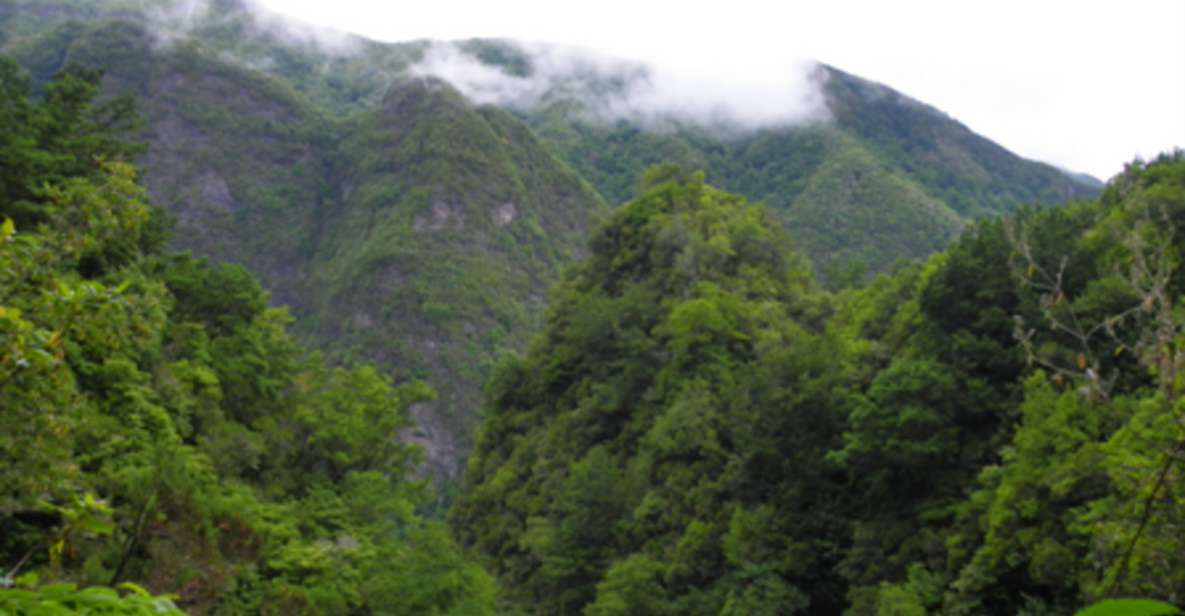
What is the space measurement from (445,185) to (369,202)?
39.1ft

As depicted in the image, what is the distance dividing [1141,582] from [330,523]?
55.5 ft

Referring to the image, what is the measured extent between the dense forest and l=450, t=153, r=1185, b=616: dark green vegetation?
98 mm

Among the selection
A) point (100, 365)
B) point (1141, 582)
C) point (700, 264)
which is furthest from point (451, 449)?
point (1141, 582)

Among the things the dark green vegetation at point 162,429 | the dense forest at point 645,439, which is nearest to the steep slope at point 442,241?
the dense forest at point 645,439

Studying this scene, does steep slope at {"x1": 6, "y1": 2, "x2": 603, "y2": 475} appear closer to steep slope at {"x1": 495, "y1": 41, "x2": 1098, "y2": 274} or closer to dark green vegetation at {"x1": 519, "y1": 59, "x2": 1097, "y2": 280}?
dark green vegetation at {"x1": 519, "y1": 59, "x2": 1097, "y2": 280}

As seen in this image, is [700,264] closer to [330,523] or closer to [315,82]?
[330,523]

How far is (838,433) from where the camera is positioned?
25.1 meters

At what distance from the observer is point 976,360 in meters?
21.2

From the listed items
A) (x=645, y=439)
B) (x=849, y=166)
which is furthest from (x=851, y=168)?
(x=645, y=439)

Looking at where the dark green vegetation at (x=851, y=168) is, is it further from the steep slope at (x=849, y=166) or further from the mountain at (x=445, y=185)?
the mountain at (x=445, y=185)

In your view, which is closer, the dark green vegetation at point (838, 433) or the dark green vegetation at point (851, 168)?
the dark green vegetation at point (838, 433)

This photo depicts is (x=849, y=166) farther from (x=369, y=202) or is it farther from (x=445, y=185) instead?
(x=369, y=202)

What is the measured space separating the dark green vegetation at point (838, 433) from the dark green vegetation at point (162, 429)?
606 cm

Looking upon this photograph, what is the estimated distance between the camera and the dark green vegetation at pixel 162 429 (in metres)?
6.44
